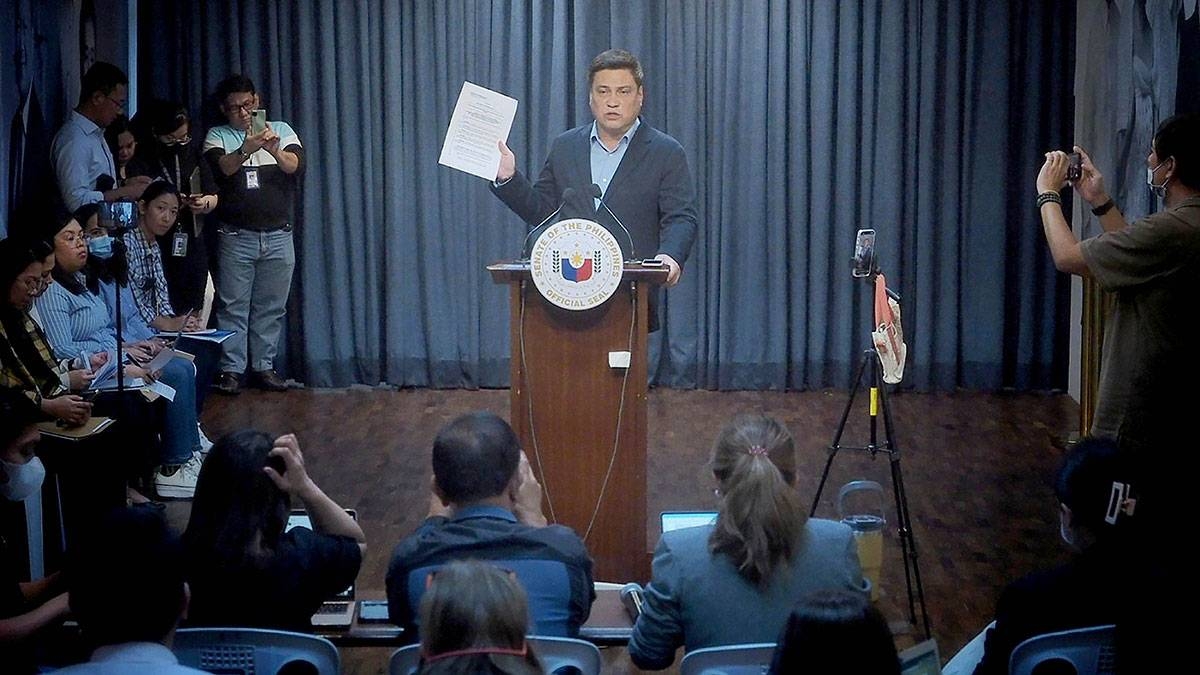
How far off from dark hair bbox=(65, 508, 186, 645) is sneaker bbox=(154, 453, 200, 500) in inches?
138

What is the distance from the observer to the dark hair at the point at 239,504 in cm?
273

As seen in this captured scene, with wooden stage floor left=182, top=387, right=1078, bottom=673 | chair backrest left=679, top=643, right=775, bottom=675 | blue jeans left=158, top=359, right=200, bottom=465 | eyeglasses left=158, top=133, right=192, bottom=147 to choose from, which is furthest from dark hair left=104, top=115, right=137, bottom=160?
chair backrest left=679, top=643, right=775, bottom=675

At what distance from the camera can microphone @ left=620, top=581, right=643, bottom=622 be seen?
9.65ft

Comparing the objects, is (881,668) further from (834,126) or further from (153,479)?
(834,126)

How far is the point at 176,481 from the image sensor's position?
18.8ft

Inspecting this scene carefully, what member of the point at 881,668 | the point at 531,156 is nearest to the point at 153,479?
the point at 531,156

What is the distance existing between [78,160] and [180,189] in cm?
80

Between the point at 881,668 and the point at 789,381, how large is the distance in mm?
6027

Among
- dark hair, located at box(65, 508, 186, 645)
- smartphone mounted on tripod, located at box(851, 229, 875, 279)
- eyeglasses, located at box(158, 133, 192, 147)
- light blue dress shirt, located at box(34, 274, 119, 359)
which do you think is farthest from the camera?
eyeglasses, located at box(158, 133, 192, 147)

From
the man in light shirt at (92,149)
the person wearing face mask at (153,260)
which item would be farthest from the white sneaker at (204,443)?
the man in light shirt at (92,149)

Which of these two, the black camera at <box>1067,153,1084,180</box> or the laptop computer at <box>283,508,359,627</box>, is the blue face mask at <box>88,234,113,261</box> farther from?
the black camera at <box>1067,153,1084,180</box>

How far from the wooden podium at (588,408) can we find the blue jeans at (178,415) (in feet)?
6.87

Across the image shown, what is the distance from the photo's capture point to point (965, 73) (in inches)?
303

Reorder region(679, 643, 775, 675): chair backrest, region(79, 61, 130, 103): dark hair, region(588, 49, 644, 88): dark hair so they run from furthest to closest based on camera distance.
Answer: region(79, 61, 130, 103): dark hair
region(588, 49, 644, 88): dark hair
region(679, 643, 775, 675): chair backrest
